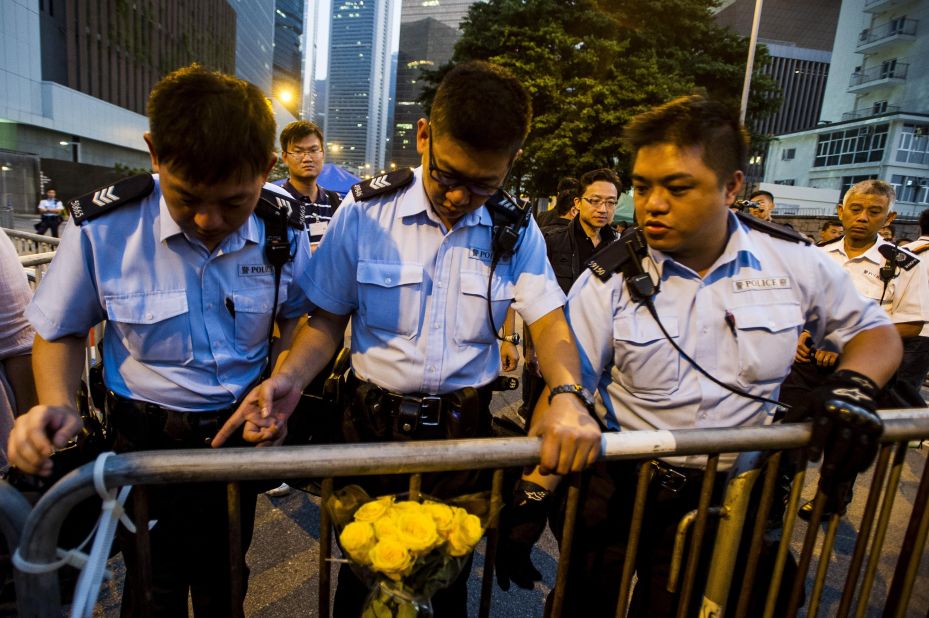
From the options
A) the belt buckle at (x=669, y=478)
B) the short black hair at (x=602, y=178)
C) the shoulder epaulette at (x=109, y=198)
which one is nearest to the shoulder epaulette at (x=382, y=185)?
the shoulder epaulette at (x=109, y=198)

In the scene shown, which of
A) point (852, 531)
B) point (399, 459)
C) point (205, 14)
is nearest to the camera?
point (399, 459)

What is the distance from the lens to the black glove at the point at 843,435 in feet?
4.19

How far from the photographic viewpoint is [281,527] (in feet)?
9.61

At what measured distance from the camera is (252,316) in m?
1.72

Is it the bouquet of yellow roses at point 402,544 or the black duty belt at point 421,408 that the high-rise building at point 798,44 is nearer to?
the black duty belt at point 421,408

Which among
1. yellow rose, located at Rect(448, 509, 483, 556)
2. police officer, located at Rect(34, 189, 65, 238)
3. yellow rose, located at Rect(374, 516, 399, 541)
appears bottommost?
police officer, located at Rect(34, 189, 65, 238)

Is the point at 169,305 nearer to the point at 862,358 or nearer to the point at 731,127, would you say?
the point at 731,127

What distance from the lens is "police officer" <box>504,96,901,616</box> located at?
1.64m

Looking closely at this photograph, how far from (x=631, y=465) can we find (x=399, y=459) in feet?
3.19

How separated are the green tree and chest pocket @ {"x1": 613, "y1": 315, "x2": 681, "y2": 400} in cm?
1871

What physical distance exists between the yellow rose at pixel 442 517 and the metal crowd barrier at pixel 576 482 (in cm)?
7

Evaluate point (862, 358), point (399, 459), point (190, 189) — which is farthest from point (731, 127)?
point (190, 189)

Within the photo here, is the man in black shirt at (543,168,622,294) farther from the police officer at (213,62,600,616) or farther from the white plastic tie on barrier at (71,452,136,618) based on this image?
the white plastic tie on barrier at (71,452,136,618)

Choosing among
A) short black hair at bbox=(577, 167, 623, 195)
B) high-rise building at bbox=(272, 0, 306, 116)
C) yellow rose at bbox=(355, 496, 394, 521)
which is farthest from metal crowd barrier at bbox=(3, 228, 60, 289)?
high-rise building at bbox=(272, 0, 306, 116)
